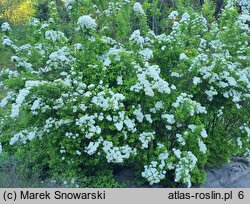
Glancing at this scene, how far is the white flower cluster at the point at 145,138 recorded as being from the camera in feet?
17.1

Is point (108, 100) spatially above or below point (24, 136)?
above

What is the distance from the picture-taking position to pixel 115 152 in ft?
16.8

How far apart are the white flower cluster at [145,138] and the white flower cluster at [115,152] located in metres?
0.19

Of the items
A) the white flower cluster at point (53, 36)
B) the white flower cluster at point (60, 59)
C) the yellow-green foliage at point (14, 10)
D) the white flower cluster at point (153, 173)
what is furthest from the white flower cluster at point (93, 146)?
the yellow-green foliage at point (14, 10)

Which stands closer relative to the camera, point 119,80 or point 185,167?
point 185,167

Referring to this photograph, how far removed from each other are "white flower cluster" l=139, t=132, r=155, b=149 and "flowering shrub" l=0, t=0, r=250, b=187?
2.0 inches

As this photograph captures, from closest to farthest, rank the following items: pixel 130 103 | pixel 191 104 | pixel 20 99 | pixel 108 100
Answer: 1. pixel 20 99
2. pixel 108 100
3. pixel 191 104
4. pixel 130 103

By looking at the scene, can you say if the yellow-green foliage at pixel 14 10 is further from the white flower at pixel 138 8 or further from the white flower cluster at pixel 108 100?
the white flower cluster at pixel 108 100

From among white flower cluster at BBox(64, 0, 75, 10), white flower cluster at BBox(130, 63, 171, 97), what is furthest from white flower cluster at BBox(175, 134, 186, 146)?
white flower cluster at BBox(64, 0, 75, 10)

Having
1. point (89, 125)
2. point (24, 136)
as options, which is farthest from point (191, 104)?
point (24, 136)

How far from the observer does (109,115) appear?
5.06m

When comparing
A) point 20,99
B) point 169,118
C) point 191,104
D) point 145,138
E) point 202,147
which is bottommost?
point 202,147

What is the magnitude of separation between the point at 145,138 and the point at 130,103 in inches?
19.0

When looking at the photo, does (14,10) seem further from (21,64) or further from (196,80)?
(196,80)
